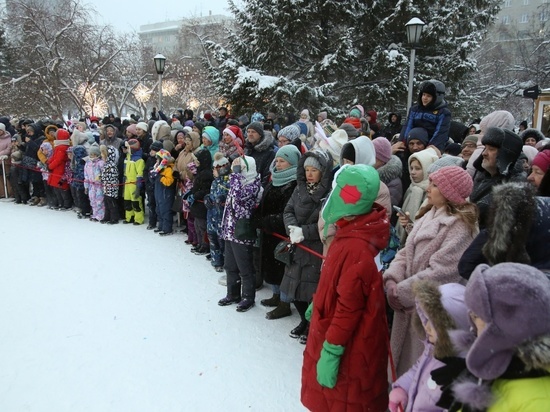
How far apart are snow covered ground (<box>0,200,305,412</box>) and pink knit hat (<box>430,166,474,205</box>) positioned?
86.5 inches

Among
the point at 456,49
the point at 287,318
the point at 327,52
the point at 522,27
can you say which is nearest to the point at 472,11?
the point at 456,49

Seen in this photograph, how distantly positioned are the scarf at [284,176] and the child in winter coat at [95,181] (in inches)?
235

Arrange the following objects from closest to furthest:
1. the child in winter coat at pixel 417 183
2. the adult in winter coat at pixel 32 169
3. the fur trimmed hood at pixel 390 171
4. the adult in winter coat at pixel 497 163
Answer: the adult in winter coat at pixel 497 163 → the child in winter coat at pixel 417 183 → the fur trimmed hood at pixel 390 171 → the adult in winter coat at pixel 32 169

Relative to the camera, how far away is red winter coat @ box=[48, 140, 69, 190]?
10.4 m

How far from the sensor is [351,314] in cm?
248

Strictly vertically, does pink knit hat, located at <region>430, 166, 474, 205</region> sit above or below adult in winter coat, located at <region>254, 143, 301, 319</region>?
above

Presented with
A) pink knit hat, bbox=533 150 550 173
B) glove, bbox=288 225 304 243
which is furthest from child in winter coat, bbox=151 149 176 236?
pink knit hat, bbox=533 150 550 173

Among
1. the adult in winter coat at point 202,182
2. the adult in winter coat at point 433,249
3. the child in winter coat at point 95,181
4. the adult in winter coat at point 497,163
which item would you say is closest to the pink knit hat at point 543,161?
the adult in winter coat at point 497,163

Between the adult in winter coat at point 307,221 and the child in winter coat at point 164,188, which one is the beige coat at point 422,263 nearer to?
the adult in winter coat at point 307,221

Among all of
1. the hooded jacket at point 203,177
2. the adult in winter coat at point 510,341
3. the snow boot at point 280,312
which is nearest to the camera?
the adult in winter coat at point 510,341

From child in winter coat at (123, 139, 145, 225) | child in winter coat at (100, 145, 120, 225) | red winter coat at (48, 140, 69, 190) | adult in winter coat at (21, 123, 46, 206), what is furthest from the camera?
adult in winter coat at (21, 123, 46, 206)

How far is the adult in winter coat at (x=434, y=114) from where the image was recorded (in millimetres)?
5465

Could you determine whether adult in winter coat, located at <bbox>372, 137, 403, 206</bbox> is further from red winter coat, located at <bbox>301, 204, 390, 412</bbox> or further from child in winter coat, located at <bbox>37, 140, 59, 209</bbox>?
child in winter coat, located at <bbox>37, 140, 59, 209</bbox>

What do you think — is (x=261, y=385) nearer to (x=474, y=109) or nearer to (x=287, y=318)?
(x=287, y=318)
